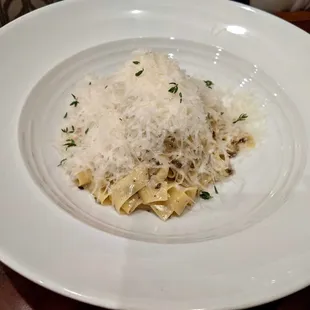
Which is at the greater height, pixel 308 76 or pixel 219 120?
pixel 308 76

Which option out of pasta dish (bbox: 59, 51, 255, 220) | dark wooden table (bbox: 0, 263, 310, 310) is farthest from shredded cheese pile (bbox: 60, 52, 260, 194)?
dark wooden table (bbox: 0, 263, 310, 310)

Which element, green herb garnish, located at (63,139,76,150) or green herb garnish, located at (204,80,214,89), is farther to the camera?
green herb garnish, located at (204,80,214,89)

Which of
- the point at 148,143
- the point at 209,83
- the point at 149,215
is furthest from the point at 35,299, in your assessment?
the point at 209,83

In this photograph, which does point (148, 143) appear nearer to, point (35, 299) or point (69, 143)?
point (69, 143)

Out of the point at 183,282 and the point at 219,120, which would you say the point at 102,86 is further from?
the point at 183,282

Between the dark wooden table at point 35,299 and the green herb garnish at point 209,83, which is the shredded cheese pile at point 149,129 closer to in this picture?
the green herb garnish at point 209,83

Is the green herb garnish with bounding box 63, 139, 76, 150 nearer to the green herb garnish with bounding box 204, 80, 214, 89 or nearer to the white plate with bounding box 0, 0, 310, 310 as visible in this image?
the white plate with bounding box 0, 0, 310, 310

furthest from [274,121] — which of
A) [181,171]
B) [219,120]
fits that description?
[181,171]
